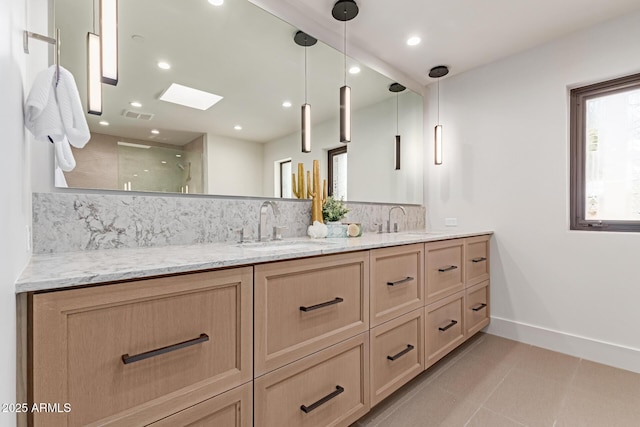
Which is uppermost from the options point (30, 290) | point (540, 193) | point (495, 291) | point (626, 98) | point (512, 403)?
point (626, 98)

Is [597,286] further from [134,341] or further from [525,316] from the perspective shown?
[134,341]

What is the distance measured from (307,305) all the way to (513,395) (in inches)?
60.3

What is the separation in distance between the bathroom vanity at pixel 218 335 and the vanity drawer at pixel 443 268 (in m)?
0.27

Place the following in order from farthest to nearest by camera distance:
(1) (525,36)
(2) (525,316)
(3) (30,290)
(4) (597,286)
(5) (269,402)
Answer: (2) (525,316) < (1) (525,36) < (4) (597,286) < (5) (269,402) < (3) (30,290)

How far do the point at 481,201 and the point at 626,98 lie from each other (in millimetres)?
1262

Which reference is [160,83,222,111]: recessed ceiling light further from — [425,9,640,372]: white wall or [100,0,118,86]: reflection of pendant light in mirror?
[425,9,640,372]: white wall

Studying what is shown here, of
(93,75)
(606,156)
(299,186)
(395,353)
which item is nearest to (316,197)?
(299,186)

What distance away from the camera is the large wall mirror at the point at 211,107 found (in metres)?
1.46

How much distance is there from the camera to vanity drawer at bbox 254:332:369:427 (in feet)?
3.74

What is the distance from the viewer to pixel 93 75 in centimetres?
112

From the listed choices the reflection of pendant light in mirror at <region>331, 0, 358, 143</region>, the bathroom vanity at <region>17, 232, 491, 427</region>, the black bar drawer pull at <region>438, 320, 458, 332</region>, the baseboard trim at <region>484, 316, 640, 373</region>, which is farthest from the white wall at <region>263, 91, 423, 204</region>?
the baseboard trim at <region>484, 316, 640, 373</region>

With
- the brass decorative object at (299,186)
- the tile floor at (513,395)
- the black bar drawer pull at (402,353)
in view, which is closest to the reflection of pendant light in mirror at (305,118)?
the brass decorative object at (299,186)

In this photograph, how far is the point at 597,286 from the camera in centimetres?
234

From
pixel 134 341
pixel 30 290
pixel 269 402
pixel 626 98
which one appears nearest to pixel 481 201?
pixel 626 98
